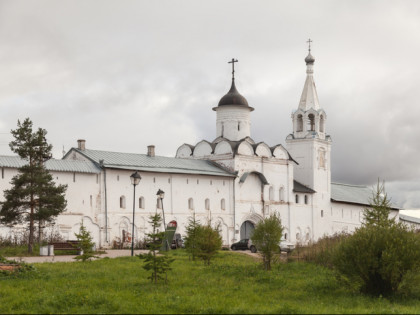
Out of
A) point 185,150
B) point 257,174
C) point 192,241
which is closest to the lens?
point 192,241

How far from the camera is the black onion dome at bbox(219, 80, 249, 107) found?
38.8m

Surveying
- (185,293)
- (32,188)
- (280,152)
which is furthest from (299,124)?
(185,293)

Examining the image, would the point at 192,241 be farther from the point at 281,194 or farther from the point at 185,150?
the point at 281,194

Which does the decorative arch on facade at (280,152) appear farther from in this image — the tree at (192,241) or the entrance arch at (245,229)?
the tree at (192,241)

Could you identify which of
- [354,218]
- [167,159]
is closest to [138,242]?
[167,159]

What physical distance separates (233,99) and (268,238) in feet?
76.0

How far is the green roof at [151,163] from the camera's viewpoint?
30000 mm

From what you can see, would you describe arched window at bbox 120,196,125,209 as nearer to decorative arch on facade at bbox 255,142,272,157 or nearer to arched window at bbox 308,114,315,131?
decorative arch on facade at bbox 255,142,272,157

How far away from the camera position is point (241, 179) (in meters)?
35.7

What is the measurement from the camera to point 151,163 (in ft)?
105

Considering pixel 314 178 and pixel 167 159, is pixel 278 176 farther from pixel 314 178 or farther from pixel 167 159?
pixel 167 159

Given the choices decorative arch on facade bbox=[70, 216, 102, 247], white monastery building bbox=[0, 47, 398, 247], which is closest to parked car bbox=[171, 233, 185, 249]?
white monastery building bbox=[0, 47, 398, 247]

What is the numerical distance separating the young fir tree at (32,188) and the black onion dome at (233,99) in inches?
716

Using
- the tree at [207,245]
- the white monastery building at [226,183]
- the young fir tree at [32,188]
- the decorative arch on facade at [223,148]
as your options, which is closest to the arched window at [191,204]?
the white monastery building at [226,183]
